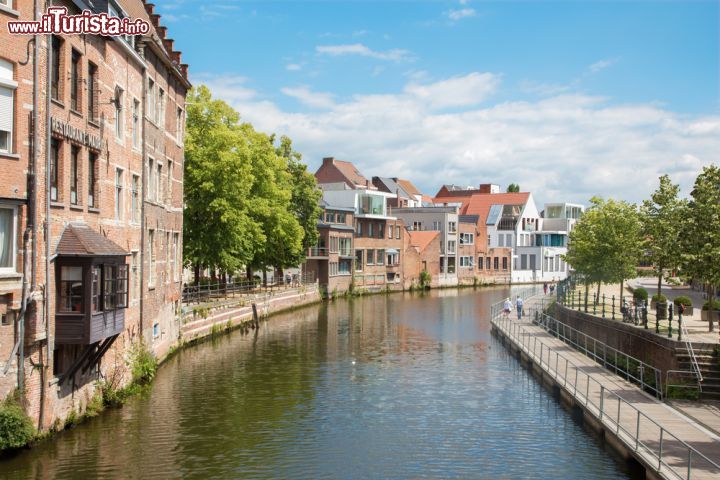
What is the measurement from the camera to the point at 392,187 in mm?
121625

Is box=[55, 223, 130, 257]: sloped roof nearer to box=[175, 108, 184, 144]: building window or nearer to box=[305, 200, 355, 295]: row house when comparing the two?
box=[175, 108, 184, 144]: building window

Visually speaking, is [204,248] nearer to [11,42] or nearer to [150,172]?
[150,172]

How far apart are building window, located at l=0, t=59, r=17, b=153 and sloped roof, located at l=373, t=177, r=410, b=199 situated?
102192mm

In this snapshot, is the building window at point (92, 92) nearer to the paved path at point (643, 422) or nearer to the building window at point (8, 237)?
the building window at point (8, 237)

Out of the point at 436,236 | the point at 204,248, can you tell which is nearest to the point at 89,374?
the point at 204,248

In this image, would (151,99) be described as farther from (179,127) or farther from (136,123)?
(179,127)

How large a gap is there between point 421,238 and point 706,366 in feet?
228

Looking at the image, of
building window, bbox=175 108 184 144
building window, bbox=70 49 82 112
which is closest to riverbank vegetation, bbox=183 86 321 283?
building window, bbox=175 108 184 144

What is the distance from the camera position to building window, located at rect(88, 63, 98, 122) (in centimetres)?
2195

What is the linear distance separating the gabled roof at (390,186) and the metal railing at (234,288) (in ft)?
164

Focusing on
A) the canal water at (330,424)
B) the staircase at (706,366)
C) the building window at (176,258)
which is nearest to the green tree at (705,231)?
the staircase at (706,366)

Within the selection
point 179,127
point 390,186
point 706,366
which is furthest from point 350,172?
point 706,366

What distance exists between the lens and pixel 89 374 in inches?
867

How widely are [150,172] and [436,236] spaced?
6658cm
